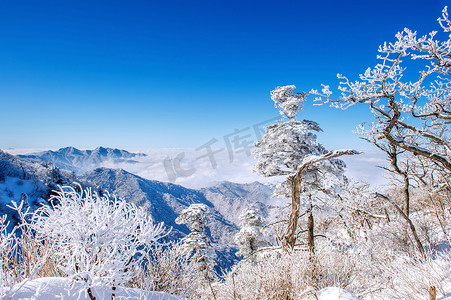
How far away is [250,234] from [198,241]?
4669 millimetres

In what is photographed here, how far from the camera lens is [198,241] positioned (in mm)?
16766

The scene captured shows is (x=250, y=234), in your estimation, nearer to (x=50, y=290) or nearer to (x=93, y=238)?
(x=50, y=290)

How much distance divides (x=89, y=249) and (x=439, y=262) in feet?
18.1

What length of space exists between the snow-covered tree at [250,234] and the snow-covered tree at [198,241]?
9.35 ft

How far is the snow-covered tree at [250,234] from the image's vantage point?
18.5 m

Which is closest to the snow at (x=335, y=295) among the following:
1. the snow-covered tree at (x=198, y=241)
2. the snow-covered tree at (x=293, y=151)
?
the snow-covered tree at (x=293, y=151)

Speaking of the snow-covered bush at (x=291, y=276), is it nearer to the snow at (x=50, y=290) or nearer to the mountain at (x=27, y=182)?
the snow at (x=50, y=290)

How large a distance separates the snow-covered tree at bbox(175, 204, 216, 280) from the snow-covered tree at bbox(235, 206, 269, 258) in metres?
2.85

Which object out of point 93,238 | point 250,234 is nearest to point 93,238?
point 93,238

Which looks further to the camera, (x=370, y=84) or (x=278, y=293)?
(x=370, y=84)

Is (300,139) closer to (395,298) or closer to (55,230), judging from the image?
(395,298)

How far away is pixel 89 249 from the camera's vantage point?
89.8 inches

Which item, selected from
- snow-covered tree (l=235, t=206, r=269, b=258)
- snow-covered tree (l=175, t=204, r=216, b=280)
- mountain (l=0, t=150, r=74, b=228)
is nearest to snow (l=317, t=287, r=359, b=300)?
snow-covered tree (l=175, t=204, r=216, b=280)

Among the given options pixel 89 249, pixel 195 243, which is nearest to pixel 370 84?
pixel 89 249
